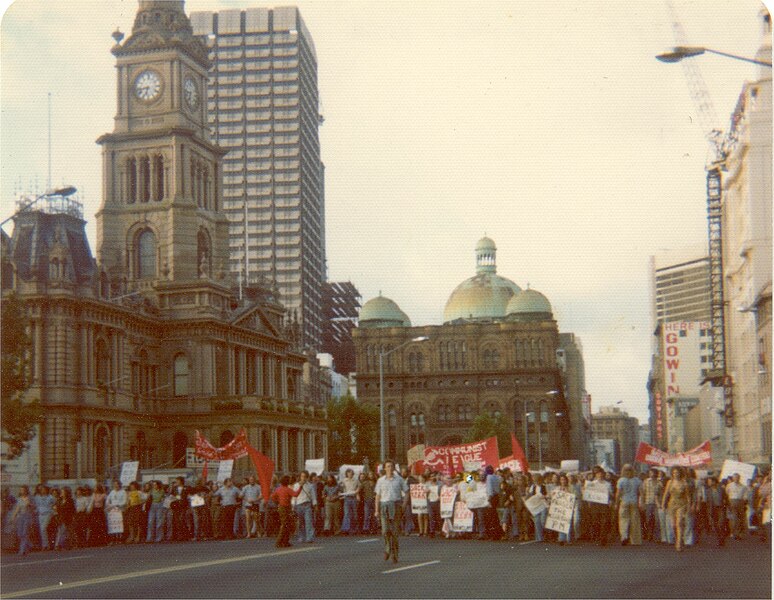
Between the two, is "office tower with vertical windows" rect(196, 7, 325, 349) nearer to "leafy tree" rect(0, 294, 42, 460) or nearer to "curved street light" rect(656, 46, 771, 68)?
"leafy tree" rect(0, 294, 42, 460)

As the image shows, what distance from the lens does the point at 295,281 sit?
492ft

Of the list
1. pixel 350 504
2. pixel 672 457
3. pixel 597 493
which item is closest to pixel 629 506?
pixel 597 493

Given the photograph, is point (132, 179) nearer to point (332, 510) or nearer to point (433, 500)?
point (332, 510)

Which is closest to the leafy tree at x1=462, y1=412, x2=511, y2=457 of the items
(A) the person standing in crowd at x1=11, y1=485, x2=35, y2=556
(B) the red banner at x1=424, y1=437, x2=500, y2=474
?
(B) the red banner at x1=424, y1=437, x2=500, y2=474

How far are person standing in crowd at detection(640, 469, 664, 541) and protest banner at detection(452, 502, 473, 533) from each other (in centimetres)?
410

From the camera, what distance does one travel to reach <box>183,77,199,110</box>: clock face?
285 feet

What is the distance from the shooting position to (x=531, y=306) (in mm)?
148625

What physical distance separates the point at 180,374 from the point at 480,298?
7863 cm

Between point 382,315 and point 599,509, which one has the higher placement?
point 382,315

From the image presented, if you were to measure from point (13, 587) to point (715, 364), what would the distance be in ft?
287

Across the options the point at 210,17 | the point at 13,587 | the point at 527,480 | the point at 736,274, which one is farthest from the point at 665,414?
the point at 13,587

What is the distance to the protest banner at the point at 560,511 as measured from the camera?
29516mm

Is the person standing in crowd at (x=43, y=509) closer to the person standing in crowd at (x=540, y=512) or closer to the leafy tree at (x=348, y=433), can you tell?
the person standing in crowd at (x=540, y=512)

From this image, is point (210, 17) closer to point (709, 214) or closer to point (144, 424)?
point (709, 214)
